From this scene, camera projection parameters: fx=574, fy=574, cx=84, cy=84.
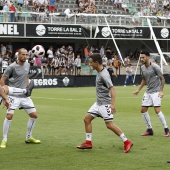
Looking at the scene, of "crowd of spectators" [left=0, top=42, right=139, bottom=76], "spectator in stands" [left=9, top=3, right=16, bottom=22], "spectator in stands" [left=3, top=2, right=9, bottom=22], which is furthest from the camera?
"spectator in stands" [left=9, top=3, right=16, bottom=22]

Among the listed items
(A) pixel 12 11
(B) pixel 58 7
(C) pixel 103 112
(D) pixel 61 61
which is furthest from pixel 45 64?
(C) pixel 103 112

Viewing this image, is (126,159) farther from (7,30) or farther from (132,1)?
(132,1)

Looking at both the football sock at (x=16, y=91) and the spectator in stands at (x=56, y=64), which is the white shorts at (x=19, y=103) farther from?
the spectator in stands at (x=56, y=64)

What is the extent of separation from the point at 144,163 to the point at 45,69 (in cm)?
3215

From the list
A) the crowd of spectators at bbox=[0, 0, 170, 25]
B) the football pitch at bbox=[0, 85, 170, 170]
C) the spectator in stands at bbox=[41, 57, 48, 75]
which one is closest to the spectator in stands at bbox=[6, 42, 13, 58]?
the crowd of spectators at bbox=[0, 0, 170, 25]

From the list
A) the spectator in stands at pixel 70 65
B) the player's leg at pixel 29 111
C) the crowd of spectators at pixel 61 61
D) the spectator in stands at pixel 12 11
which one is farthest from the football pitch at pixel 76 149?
the spectator in stands at pixel 12 11

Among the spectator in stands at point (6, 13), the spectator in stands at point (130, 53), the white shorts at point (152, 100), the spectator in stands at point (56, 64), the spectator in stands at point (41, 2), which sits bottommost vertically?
the spectator in stands at point (130, 53)

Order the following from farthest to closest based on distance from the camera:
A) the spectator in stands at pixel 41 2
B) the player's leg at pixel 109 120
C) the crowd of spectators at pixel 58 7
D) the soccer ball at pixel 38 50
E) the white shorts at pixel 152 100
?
the spectator in stands at pixel 41 2 → the crowd of spectators at pixel 58 7 → the soccer ball at pixel 38 50 → the white shorts at pixel 152 100 → the player's leg at pixel 109 120

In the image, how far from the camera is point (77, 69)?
44469mm

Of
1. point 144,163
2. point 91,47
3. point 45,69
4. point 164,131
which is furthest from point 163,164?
point 91,47

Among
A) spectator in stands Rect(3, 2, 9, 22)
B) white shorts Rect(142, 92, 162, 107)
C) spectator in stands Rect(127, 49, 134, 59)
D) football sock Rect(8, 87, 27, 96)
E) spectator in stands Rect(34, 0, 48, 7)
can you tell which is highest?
football sock Rect(8, 87, 27, 96)

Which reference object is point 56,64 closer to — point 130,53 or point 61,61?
point 61,61

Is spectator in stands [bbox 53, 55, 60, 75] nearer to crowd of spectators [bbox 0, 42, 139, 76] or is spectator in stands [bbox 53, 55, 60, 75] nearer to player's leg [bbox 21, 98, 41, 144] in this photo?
crowd of spectators [bbox 0, 42, 139, 76]

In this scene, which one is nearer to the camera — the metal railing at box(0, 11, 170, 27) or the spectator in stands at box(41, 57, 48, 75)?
the spectator in stands at box(41, 57, 48, 75)
